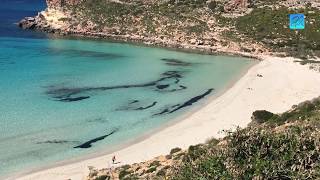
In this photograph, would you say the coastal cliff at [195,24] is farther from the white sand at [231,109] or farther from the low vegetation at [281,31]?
the white sand at [231,109]

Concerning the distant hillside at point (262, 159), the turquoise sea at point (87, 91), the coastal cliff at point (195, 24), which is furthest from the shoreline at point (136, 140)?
the coastal cliff at point (195, 24)

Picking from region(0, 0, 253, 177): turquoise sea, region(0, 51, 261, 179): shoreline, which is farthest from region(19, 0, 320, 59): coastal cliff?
region(0, 51, 261, 179): shoreline

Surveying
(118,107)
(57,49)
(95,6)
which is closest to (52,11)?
(95,6)

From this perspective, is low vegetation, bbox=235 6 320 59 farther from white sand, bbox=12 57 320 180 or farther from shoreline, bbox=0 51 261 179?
shoreline, bbox=0 51 261 179

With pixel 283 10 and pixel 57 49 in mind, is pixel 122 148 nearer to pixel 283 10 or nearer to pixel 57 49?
pixel 57 49

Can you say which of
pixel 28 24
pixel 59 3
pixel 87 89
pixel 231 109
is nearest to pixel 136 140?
pixel 231 109
